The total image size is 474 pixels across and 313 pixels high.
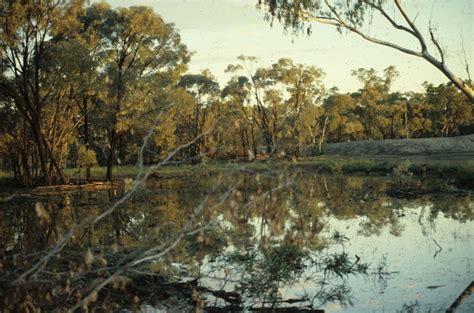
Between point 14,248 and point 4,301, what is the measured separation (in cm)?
534

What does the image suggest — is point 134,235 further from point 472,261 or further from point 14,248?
point 472,261

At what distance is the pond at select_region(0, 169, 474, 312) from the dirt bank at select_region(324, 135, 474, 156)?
4526 centimetres

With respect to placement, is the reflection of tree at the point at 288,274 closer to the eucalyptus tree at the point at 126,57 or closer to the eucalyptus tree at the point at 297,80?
the eucalyptus tree at the point at 126,57

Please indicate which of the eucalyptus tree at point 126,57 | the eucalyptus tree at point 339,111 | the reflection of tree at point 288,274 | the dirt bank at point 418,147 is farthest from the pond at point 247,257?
the eucalyptus tree at point 339,111

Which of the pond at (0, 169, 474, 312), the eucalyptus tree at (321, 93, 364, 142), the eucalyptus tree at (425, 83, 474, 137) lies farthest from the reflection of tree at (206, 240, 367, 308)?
the eucalyptus tree at (321, 93, 364, 142)

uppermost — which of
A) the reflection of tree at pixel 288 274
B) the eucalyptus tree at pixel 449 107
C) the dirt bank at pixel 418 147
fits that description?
the eucalyptus tree at pixel 449 107

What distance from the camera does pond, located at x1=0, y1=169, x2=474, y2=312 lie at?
5719 mm

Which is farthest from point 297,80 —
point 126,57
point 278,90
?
point 126,57

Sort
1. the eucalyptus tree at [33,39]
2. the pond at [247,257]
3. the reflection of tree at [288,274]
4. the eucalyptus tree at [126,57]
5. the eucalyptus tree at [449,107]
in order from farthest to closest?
the eucalyptus tree at [449,107], the eucalyptus tree at [126,57], the eucalyptus tree at [33,39], the reflection of tree at [288,274], the pond at [247,257]

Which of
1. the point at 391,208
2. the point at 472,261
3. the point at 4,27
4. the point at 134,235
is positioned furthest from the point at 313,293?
the point at 4,27

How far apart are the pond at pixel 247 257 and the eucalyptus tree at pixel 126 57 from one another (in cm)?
1706

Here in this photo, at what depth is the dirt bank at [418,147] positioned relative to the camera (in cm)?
6331

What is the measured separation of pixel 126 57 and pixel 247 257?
1298 inches

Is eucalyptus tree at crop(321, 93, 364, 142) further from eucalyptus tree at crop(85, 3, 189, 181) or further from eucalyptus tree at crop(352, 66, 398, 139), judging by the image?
eucalyptus tree at crop(85, 3, 189, 181)
